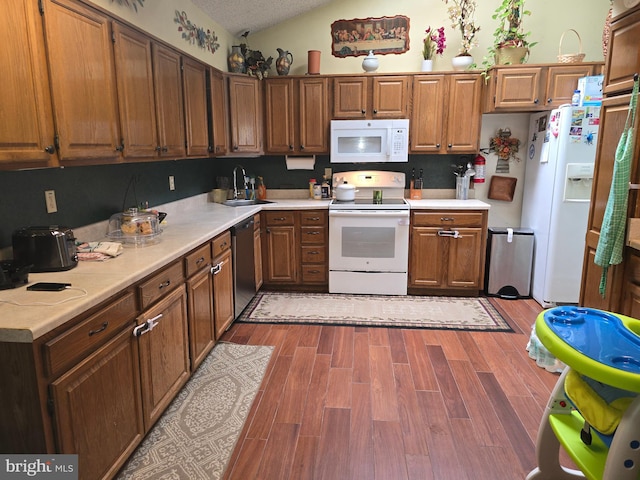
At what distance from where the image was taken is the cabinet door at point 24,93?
1.56 m

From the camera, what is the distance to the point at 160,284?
7.00 ft

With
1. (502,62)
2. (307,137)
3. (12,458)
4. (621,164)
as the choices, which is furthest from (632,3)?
(12,458)

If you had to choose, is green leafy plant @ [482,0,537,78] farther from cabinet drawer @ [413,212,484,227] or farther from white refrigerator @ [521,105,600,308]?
cabinet drawer @ [413,212,484,227]

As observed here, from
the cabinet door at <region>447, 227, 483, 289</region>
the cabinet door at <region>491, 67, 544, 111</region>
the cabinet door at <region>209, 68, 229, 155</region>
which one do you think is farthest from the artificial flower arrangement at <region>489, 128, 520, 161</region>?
the cabinet door at <region>209, 68, 229, 155</region>

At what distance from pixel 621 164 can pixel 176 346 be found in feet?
8.45

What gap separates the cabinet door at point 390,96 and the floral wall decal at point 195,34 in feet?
5.10

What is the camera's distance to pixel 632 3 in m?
2.24

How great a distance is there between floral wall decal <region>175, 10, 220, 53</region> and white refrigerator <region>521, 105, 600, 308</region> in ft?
10.3

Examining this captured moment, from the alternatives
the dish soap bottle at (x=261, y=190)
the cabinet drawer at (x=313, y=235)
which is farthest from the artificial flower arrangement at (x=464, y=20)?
the dish soap bottle at (x=261, y=190)

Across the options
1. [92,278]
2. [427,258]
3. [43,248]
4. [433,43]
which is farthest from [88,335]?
[433,43]

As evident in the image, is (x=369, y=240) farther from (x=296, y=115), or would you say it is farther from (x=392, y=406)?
(x=392, y=406)

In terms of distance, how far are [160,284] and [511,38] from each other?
3.75 meters

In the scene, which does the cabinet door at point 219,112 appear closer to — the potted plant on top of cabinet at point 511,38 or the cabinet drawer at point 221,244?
the cabinet drawer at point 221,244

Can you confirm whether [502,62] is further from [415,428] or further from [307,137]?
[415,428]
